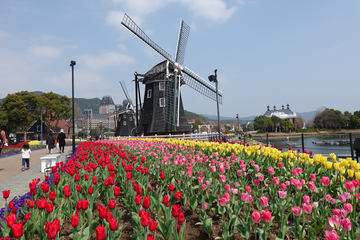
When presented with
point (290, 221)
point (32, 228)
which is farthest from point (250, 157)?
point (32, 228)

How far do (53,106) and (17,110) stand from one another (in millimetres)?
6402

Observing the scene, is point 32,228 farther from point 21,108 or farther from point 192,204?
point 21,108

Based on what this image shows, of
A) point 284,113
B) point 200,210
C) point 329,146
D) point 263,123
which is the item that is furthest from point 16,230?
point 284,113

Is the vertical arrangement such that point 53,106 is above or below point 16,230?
above

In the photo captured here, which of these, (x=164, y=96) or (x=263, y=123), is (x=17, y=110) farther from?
(x=263, y=123)

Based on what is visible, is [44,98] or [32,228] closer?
[32,228]

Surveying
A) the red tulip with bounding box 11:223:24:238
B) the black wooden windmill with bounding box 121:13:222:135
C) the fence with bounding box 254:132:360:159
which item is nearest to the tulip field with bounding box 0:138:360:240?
the red tulip with bounding box 11:223:24:238

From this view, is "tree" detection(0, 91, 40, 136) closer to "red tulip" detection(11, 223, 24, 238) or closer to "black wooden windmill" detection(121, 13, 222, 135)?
"black wooden windmill" detection(121, 13, 222, 135)

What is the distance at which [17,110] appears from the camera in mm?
43031

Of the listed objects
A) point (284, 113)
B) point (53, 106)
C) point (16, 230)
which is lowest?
point (16, 230)

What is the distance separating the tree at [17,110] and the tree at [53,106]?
5.38 feet

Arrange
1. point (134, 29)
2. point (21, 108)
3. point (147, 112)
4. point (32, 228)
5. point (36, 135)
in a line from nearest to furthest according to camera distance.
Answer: point (32, 228), point (134, 29), point (147, 112), point (21, 108), point (36, 135)

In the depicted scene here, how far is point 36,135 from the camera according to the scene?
194 ft

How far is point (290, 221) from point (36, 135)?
68511 millimetres
